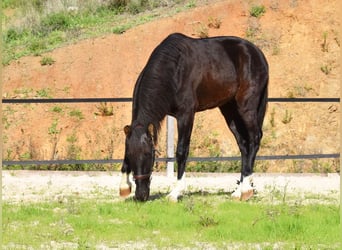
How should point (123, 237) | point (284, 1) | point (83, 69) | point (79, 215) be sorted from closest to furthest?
point (123, 237), point (79, 215), point (83, 69), point (284, 1)

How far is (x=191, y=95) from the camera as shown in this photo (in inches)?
403

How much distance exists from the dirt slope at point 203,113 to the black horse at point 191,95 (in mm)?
8152

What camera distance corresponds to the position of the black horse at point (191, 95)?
9.44 m

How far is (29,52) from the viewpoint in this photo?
26078mm

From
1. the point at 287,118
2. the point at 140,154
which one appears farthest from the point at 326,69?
the point at 140,154

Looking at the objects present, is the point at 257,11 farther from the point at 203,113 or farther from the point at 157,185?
the point at 157,185

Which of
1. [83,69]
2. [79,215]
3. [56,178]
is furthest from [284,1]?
[79,215]

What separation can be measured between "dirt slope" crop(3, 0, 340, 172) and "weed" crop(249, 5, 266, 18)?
0.15 metres

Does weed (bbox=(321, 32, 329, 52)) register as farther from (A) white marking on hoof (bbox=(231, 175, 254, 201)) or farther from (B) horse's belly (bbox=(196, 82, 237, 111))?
(A) white marking on hoof (bbox=(231, 175, 254, 201))

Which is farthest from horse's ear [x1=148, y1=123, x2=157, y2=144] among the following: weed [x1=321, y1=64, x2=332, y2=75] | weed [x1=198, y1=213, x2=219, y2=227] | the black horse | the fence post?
weed [x1=321, y1=64, x2=332, y2=75]

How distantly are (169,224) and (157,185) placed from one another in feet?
12.6

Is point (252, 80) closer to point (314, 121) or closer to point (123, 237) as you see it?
point (123, 237)

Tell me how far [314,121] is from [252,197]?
1325 cm

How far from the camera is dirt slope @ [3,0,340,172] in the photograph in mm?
22000
